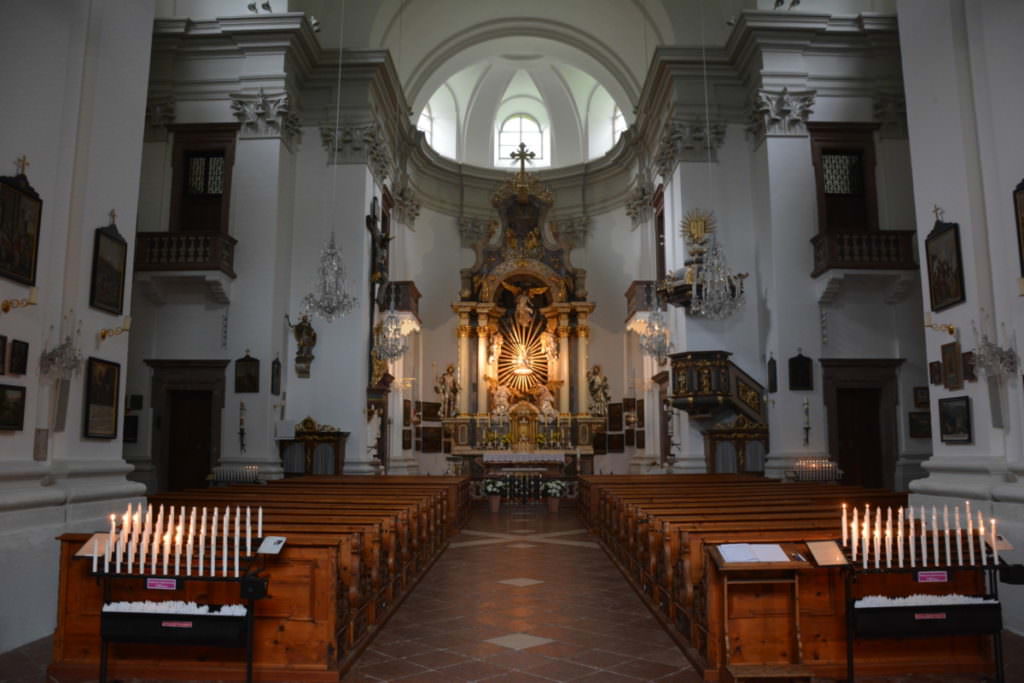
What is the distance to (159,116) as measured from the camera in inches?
585

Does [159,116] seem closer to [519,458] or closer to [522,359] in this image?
[519,458]

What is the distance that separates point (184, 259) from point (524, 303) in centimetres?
1090

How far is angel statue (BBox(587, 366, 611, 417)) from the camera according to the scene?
72.0ft

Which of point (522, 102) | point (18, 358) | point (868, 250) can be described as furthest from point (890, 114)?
point (18, 358)

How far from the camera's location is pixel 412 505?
828cm

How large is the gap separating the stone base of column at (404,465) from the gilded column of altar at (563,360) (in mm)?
4231

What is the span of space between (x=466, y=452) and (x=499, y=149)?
1004 centimetres

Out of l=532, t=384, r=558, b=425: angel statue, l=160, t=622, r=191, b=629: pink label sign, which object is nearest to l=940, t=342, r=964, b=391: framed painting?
l=160, t=622, r=191, b=629: pink label sign

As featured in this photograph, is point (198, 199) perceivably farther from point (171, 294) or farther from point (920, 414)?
point (920, 414)

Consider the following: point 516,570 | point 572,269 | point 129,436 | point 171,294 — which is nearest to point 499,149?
point 572,269

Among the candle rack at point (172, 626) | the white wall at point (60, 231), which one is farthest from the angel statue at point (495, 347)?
the candle rack at point (172, 626)

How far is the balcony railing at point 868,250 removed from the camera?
13625 mm

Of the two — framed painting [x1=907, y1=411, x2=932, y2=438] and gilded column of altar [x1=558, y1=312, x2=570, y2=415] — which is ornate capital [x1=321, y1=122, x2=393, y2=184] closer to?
gilded column of altar [x1=558, y1=312, x2=570, y2=415]

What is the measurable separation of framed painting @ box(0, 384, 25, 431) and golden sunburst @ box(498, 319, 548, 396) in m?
16.5
